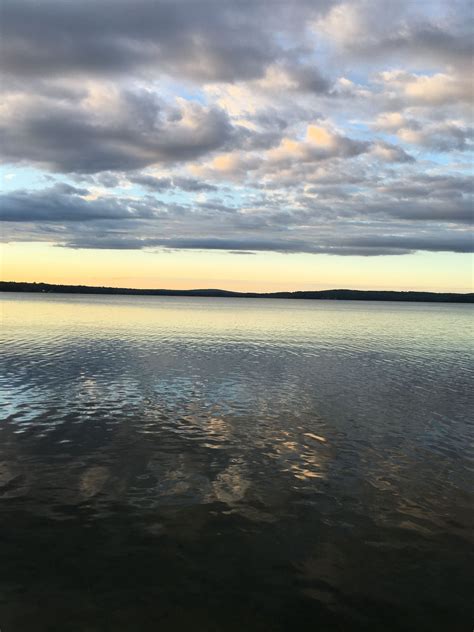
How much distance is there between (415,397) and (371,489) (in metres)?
17.7

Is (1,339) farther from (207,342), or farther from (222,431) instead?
(222,431)

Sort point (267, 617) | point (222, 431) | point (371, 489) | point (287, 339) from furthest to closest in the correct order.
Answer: point (287, 339) → point (222, 431) → point (371, 489) → point (267, 617)

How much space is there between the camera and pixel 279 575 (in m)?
11.9

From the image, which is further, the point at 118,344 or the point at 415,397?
the point at 118,344

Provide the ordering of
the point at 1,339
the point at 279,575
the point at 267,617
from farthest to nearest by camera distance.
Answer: the point at 1,339, the point at 279,575, the point at 267,617

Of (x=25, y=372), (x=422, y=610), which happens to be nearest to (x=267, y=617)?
(x=422, y=610)

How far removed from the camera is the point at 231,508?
15.3m

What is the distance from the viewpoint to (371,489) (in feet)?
56.5

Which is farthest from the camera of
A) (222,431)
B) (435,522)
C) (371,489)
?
(222,431)

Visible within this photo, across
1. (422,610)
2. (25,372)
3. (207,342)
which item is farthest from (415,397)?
(207,342)

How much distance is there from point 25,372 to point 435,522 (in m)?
31.7

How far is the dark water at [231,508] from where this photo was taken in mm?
10766

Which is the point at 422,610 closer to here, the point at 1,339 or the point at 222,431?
the point at 222,431

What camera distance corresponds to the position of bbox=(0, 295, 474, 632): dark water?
10.8 metres
